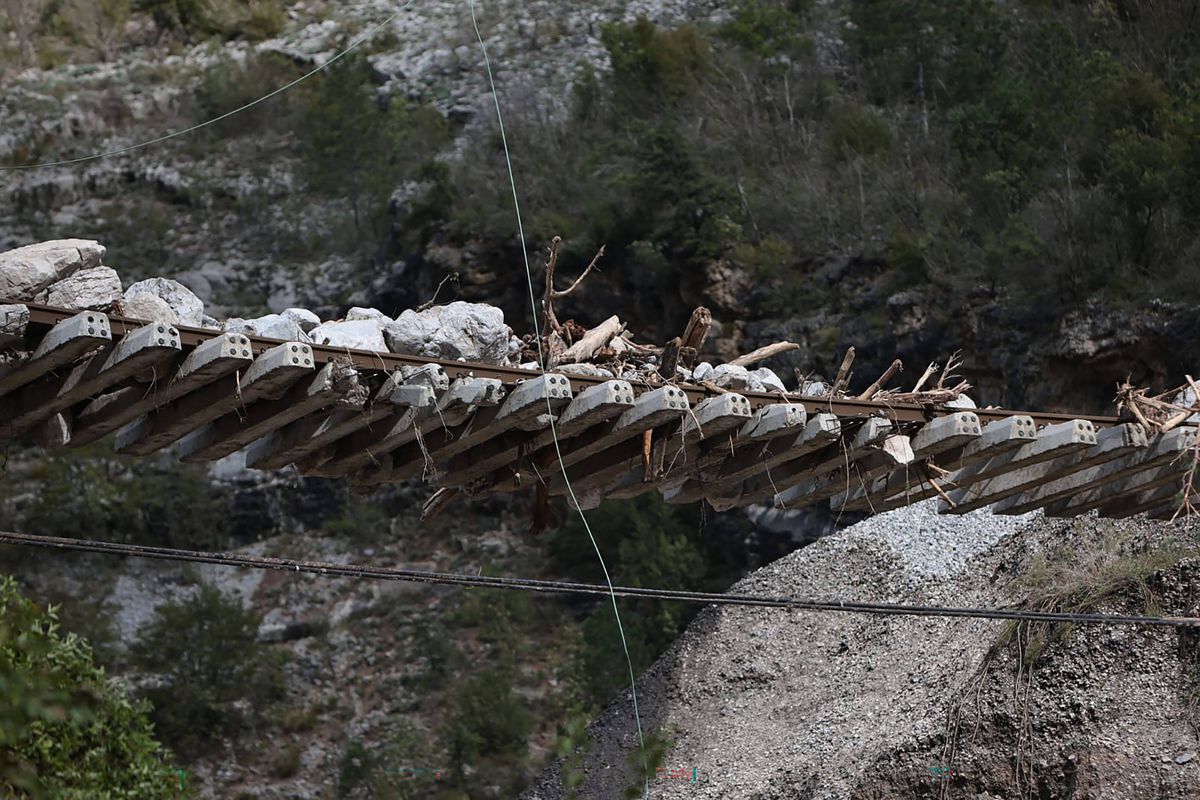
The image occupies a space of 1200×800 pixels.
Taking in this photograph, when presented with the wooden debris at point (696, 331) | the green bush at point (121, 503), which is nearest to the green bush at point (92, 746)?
the wooden debris at point (696, 331)

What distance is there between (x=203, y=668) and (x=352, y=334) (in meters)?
16.3

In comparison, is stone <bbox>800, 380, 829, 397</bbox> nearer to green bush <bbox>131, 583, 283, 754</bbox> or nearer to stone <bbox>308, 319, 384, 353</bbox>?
stone <bbox>308, 319, 384, 353</bbox>

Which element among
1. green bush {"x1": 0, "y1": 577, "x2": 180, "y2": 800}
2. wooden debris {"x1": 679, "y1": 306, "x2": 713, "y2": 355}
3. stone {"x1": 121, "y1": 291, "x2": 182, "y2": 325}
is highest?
stone {"x1": 121, "y1": 291, "x2": 182, "y2": 325}

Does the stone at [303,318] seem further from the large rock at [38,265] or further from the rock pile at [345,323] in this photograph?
the large rock at [38,265]

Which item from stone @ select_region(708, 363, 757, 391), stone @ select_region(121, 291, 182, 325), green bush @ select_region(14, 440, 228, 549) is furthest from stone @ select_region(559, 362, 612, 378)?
green bush @ select_region(14, 440, 228, 549)

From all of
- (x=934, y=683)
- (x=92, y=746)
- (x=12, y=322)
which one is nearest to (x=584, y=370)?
(x=12, y=322)

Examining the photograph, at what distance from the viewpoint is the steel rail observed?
17.5 feet

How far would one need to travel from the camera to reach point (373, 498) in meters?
26.6

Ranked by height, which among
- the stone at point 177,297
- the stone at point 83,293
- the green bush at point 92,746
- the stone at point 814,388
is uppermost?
the stone at point 83,293

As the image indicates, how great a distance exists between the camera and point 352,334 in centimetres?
661

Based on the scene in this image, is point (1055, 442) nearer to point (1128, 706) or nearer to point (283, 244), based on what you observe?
point (1128, 706)

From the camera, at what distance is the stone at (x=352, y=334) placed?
6383mm

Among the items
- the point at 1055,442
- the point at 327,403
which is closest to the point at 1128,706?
the point at 1055,442

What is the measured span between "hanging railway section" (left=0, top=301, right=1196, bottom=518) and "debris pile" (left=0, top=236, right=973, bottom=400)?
18 centimetres
